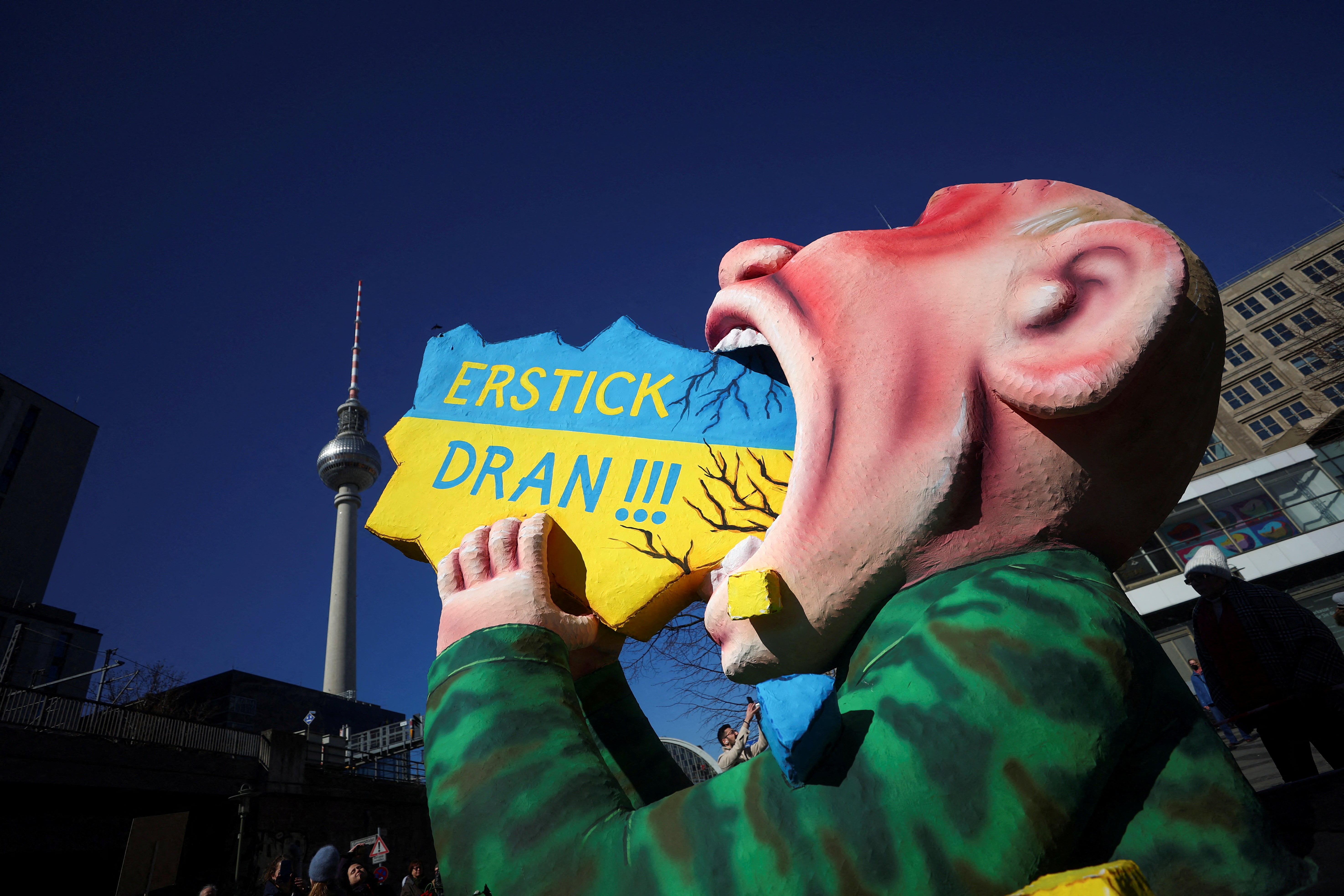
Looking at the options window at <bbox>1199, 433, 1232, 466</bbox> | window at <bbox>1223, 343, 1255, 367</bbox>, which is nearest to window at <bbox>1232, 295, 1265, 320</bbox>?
window at <bbox>1223, 343, 1255, 367</bbox>

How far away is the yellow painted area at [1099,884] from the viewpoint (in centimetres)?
48

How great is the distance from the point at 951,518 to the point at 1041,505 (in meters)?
0.15

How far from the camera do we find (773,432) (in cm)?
160

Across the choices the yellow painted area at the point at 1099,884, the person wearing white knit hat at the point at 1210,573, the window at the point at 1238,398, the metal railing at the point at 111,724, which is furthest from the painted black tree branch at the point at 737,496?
Result: the window at the point at 1238,398

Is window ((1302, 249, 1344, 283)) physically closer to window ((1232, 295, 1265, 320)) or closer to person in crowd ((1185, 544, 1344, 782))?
window ((1232, 295, 1265, 320))

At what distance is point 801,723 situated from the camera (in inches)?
31.2

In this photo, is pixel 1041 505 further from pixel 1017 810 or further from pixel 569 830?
pixel 569 830

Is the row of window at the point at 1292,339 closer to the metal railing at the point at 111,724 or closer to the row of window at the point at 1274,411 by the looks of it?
the row of window at the point at 1274,411

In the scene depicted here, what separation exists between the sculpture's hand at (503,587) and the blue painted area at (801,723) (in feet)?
1.83

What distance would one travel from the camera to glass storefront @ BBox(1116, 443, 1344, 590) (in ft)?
58.2

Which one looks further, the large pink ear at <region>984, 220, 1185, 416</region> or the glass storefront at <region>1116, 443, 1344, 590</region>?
the glass storefront at <region>1116, 443, 1344, 590</region>

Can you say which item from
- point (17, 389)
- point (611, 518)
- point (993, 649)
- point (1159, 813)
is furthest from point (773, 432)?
point (17, 389)

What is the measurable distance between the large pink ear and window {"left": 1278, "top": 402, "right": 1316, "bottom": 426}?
1389 inches

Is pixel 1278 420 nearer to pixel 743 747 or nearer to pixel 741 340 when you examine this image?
pixel 743 747
